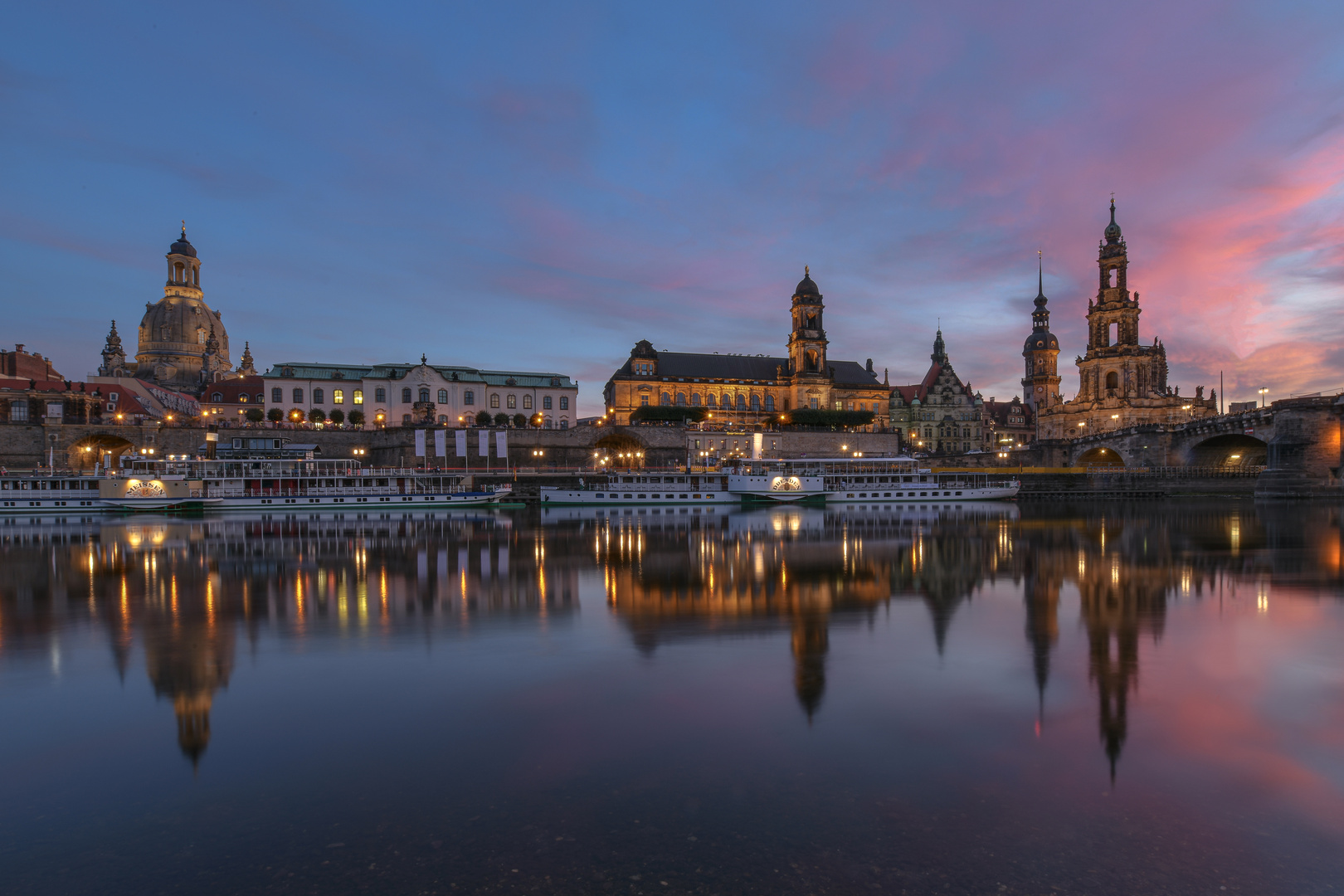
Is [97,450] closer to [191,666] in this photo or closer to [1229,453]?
[191,666]

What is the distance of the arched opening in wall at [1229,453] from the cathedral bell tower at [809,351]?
39.7m

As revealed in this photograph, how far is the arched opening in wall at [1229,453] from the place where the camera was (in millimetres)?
58219

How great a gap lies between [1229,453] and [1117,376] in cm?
2788

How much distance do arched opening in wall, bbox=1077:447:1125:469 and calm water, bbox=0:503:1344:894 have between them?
198 feet

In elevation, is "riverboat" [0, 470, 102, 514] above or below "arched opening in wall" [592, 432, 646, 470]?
below

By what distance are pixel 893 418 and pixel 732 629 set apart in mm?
95747

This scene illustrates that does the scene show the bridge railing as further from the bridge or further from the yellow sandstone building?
the yellow sandstone building

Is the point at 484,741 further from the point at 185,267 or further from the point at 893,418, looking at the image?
the point at 185,267

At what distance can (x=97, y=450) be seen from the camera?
5919 centimetres

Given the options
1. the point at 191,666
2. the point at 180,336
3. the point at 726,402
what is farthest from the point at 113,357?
the point at 191,666

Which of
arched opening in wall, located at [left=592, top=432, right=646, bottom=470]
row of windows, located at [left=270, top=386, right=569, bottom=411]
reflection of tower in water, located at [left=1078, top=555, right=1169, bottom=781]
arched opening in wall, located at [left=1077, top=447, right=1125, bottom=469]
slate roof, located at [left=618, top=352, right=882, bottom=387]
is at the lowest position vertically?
reflection of tower in water, located at [left=1078, top=555, right=1169, bottom=781]

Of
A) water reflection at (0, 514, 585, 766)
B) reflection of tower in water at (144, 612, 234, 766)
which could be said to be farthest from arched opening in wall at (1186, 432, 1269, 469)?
reflection of tower in water at (144, 612, 234, 766)

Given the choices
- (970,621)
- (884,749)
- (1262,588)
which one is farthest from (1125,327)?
(884,749)

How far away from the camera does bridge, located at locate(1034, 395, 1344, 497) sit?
153ft
